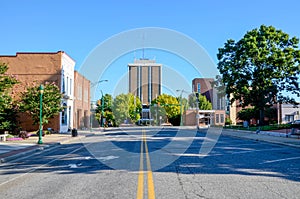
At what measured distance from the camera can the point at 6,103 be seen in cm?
2755

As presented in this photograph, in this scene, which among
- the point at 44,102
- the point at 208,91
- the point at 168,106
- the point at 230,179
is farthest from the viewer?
the point at 208,91

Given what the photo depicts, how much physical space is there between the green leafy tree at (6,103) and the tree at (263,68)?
27.6m

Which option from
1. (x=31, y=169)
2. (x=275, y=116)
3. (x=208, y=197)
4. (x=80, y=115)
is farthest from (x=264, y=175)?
(x=275, y=116)

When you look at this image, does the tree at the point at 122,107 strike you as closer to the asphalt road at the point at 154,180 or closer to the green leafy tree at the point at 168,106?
the green leafy tree at the point at 168,106

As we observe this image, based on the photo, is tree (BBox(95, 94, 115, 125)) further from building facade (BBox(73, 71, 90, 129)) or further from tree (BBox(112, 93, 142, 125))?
building facade (BBox(73, 71, 90, 129))

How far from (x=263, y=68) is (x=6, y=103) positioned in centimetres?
3106

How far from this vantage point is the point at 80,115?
2162 inches

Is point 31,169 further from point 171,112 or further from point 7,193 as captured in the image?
point 171,112

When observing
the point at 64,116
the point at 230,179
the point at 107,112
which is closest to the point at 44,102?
the point at 64,116

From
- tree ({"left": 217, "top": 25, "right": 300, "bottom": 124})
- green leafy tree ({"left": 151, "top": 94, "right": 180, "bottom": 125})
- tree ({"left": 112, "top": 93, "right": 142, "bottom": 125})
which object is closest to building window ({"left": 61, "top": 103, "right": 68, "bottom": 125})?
tree ({"left": 217, "top": 25, "right": 300, "bottom": 124})

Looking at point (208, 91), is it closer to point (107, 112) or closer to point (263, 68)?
point (107, 112)

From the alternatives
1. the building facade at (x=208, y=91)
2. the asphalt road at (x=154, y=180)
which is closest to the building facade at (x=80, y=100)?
the asphalt road at (x=154, y=180)

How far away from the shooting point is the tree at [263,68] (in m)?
42.0

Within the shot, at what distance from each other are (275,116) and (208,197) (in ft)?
218
